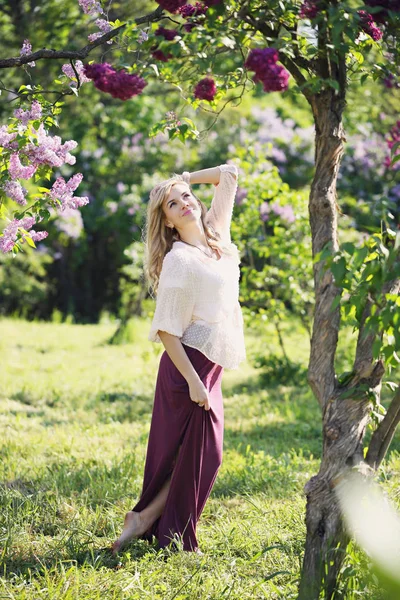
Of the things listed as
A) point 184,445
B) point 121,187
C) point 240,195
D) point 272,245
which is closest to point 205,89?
point 184,445

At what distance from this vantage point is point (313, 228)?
279cm

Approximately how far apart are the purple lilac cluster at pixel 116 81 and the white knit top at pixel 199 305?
34.3 inches

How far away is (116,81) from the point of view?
232 cm

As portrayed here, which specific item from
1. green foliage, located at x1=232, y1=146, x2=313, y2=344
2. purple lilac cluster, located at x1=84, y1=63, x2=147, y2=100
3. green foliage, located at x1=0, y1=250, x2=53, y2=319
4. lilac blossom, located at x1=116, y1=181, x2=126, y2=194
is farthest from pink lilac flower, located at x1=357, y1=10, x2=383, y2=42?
lilac blossom, located at x1=116, y1=181, x2=126, y2=194

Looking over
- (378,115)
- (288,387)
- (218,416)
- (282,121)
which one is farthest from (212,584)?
(282,121)

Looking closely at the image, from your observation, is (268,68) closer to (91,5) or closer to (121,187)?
(91,5)

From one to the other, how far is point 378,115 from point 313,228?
8.87 metres

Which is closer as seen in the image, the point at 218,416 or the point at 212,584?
the point at 212,584

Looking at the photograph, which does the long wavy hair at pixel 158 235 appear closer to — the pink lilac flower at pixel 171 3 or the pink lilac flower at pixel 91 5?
the pink lilac flower at pixel 91 5

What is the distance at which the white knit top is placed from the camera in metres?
3.05

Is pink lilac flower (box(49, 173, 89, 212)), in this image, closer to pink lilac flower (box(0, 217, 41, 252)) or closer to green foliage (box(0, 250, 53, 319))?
pink lilac flower (box(0, 217, 41, 252))

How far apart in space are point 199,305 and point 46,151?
86 cm

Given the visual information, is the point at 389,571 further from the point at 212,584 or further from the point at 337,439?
the point at 212,584

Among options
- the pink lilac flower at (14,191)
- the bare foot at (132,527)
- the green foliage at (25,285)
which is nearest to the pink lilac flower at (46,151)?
the pink lilac flower at (14,191)
